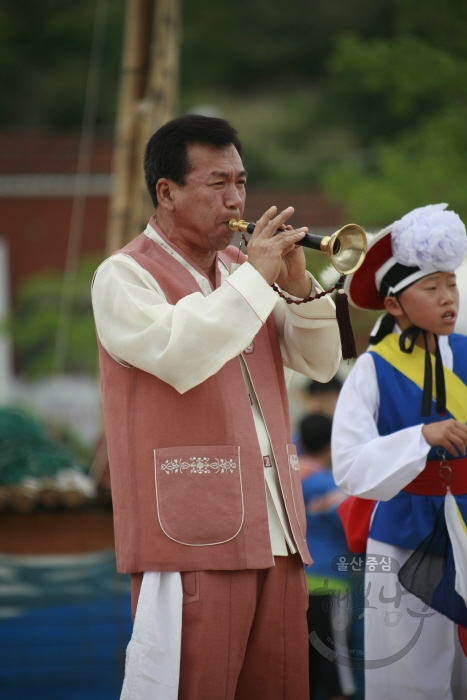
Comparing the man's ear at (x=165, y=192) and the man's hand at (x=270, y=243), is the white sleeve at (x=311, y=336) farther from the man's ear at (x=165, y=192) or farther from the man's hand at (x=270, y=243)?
the man's ear at (x=165, y=192)

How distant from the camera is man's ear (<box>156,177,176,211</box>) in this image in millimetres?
2492

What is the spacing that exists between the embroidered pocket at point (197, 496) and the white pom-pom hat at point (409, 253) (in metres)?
0.91

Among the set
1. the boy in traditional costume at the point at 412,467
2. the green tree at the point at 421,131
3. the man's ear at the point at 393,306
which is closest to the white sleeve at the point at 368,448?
the boy in traditional costume at the point at 412,467

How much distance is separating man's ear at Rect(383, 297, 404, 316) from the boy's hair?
1384 mm

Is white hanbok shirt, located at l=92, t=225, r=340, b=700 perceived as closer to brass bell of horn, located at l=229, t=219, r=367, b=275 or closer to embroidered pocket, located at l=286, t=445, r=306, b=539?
embroidered pocket, located at l=286, t=445, r=306, b=539

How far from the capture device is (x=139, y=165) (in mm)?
5727

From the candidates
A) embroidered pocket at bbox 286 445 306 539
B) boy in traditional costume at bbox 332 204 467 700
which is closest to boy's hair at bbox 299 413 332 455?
boy in traditional costume at bbox 332 204 467 700

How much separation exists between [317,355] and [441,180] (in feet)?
18.9

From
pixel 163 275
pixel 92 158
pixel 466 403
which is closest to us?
pixel 163 275

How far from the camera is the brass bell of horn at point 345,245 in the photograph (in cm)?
239

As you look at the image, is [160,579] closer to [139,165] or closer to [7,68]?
[139,165]

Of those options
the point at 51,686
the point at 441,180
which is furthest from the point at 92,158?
the point at 51,686

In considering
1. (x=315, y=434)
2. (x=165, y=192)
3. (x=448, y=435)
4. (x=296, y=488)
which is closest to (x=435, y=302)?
(x=448, y=435)

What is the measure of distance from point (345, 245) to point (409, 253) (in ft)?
1.44
